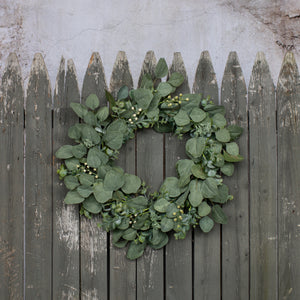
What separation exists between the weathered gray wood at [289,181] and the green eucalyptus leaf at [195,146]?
0.45m

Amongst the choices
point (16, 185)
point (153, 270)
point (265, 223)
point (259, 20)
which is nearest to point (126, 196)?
point (153, 270)

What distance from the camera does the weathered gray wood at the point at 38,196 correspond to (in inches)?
60.1

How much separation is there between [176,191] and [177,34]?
108 centimetres

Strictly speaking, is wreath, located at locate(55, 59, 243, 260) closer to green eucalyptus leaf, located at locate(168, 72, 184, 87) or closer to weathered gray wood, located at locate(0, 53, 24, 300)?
green eucalyptus leaf, located at locate(168, 72, 184, 87)

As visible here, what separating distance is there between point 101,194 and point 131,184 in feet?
0.52

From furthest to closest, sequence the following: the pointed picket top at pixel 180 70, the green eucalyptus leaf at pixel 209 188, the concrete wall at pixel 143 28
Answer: the concrete wall at pixel 143 28 → the pointed picket top at pixel 180 70 → the green eucalyptus leaf at pixel 209 188

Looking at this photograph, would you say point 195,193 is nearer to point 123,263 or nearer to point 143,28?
point 123,263

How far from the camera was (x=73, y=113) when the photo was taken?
60.1 inches

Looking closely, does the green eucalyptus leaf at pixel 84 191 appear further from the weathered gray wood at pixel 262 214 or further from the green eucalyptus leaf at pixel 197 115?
the weathered gray wood at pixel 262 214

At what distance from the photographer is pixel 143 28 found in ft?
6.27

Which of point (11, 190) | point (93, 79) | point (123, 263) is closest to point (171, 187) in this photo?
point (123, 263)

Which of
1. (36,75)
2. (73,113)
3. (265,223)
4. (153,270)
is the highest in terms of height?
(36,75)

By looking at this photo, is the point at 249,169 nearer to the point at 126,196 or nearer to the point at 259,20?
the point at 126,196

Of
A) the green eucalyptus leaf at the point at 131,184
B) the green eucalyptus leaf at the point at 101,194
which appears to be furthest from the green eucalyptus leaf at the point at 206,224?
the green eucalyptus leaf at the point at 101,194
